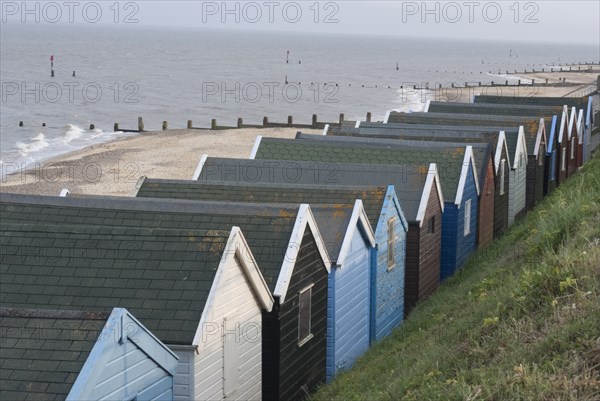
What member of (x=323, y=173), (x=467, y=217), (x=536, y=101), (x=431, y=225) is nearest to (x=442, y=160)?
(x=467, y=217)

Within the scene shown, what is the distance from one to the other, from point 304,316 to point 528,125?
72.4 ft

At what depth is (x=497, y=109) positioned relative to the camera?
41.5 meters

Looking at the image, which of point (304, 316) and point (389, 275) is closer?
point (304, 316)

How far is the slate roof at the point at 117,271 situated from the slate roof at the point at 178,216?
1.40m

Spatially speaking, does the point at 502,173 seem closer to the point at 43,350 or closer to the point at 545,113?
the point at 545,113

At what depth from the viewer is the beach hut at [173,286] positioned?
1368 cm

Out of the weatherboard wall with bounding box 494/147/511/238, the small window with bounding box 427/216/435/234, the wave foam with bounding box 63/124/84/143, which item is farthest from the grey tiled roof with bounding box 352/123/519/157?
the wave foam with bounding box 63/124/84/143

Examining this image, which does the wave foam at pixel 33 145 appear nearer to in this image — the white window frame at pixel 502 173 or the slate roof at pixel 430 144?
the slate roof at pixel 430 144

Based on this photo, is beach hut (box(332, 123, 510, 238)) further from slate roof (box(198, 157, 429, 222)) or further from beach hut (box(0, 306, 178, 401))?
beach hut (box(0, 306, 178, 401))

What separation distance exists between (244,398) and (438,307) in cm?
704

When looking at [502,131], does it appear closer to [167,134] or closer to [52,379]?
[52,379]

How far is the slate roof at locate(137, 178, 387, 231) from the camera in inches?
802

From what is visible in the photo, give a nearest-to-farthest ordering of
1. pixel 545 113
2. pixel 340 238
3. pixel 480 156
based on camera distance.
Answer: pixel 340 238
pixel 480 156
pixel 545 113

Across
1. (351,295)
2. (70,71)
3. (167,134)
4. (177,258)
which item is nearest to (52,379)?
(177,258)
